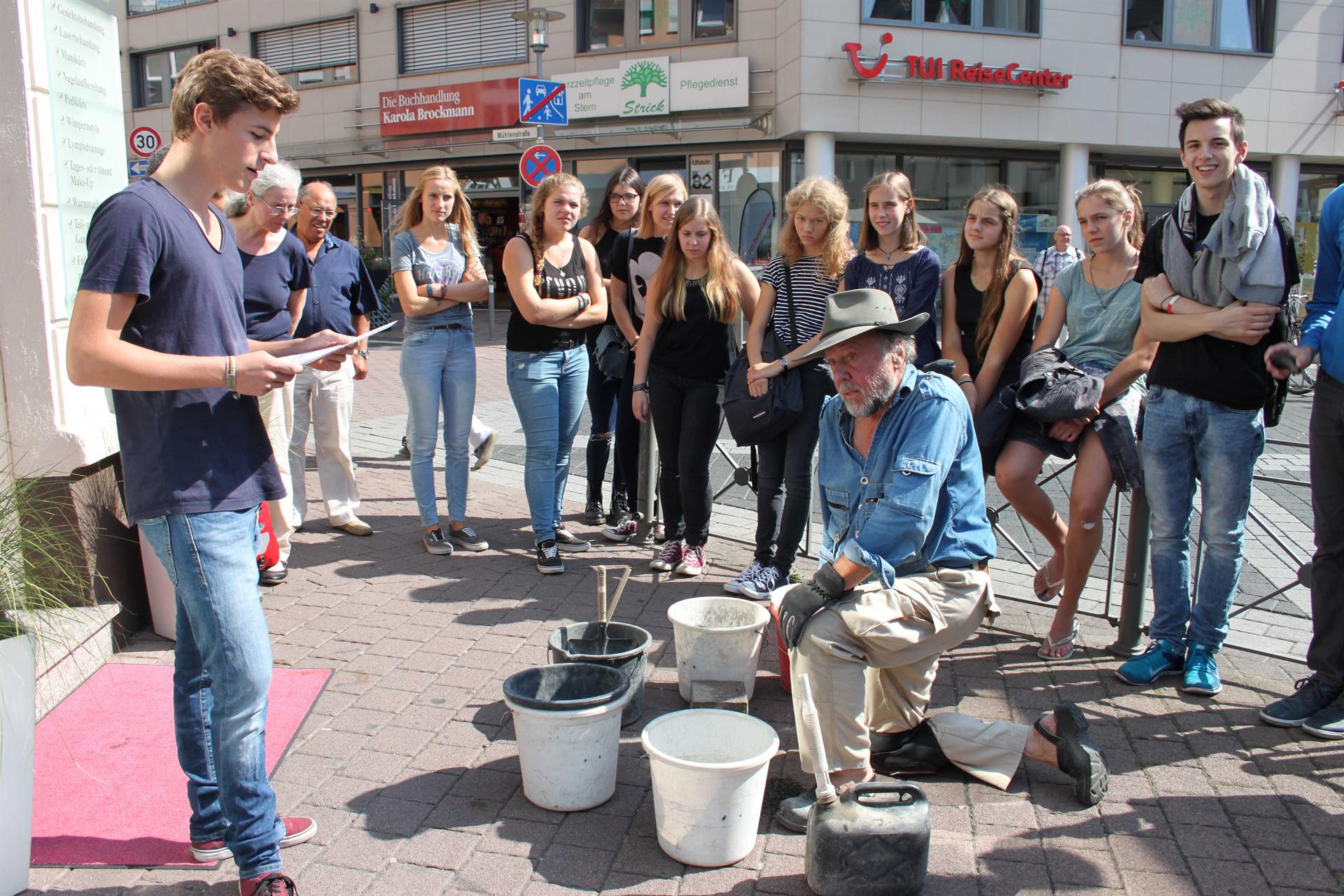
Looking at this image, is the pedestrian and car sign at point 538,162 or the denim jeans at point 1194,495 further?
the pedestrian and car sign at point 538,162

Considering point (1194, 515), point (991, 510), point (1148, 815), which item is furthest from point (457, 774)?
point (1194, 515)

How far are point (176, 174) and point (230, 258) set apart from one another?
0.26m

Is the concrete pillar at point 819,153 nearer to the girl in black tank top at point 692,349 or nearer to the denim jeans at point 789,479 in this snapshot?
the girl in black tank top at point 692,349

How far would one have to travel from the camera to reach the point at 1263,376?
3982 millimetres

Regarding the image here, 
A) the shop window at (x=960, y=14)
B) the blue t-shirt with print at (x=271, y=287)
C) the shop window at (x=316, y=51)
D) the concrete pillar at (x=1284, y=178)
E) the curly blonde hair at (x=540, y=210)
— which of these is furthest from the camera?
the shop window at (x=316, y=51)

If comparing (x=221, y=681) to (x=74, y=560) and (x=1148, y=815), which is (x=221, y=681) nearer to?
(x=74, y=560)

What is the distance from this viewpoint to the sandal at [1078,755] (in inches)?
129

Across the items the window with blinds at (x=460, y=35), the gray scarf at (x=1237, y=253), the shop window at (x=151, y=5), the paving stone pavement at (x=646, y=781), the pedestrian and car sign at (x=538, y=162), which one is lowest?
the paving stone pavement at (x=646, y=781)

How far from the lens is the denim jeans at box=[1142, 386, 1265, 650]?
13.2ft

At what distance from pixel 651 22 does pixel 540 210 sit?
16.4 meters

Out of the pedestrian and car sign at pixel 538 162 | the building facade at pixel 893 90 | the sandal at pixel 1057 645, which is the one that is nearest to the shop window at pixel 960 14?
the building facade at pixel 893 90

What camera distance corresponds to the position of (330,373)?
19.7 ft

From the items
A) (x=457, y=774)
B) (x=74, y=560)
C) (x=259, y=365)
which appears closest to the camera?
(x=259, y=365)

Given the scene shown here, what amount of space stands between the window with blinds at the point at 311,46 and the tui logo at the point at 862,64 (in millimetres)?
11859
